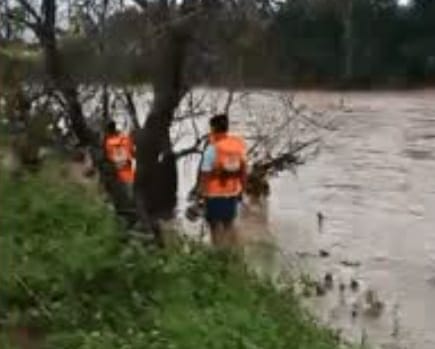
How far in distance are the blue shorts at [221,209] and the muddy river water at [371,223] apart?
1229mm

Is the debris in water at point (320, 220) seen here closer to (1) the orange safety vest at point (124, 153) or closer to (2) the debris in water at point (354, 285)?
(1) the orange safety vest at point (124, 153)

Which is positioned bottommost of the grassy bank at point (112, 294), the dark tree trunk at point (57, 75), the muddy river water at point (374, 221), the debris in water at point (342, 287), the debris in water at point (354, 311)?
the muddy river water at point (374, 221)

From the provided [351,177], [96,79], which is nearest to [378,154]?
[351,177]

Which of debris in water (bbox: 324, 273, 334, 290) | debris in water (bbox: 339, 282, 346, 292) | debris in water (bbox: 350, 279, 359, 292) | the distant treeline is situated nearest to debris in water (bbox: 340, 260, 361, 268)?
debris in water (bbox: 324, 273, 334, 290)

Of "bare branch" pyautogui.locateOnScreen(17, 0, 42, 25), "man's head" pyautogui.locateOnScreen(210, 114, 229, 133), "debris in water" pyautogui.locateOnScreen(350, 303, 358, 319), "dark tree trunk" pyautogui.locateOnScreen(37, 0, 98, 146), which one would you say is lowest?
"debris in water" pyautogui.locateOnScreen(350, 303, 358, 319)

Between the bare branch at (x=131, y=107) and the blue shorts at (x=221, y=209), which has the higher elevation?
the bare branch at (x=131, y=107)

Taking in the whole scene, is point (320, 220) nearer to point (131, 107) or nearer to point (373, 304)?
point (131, 107)

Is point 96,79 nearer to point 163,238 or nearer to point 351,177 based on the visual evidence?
point 163,238

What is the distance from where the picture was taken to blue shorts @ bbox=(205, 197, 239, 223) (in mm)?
13234

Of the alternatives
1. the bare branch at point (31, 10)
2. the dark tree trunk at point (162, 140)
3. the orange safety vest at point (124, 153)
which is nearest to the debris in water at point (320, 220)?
the dark tree trunk at point (162, 140)

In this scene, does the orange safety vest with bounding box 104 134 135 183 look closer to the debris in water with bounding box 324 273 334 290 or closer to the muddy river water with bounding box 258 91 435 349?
the muddy river water with bounding box 258 91 435 349

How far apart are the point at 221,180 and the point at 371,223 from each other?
726 centimetres

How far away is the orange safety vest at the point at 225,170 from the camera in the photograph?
13.2 meters

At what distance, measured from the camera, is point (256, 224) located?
62.5 feet
